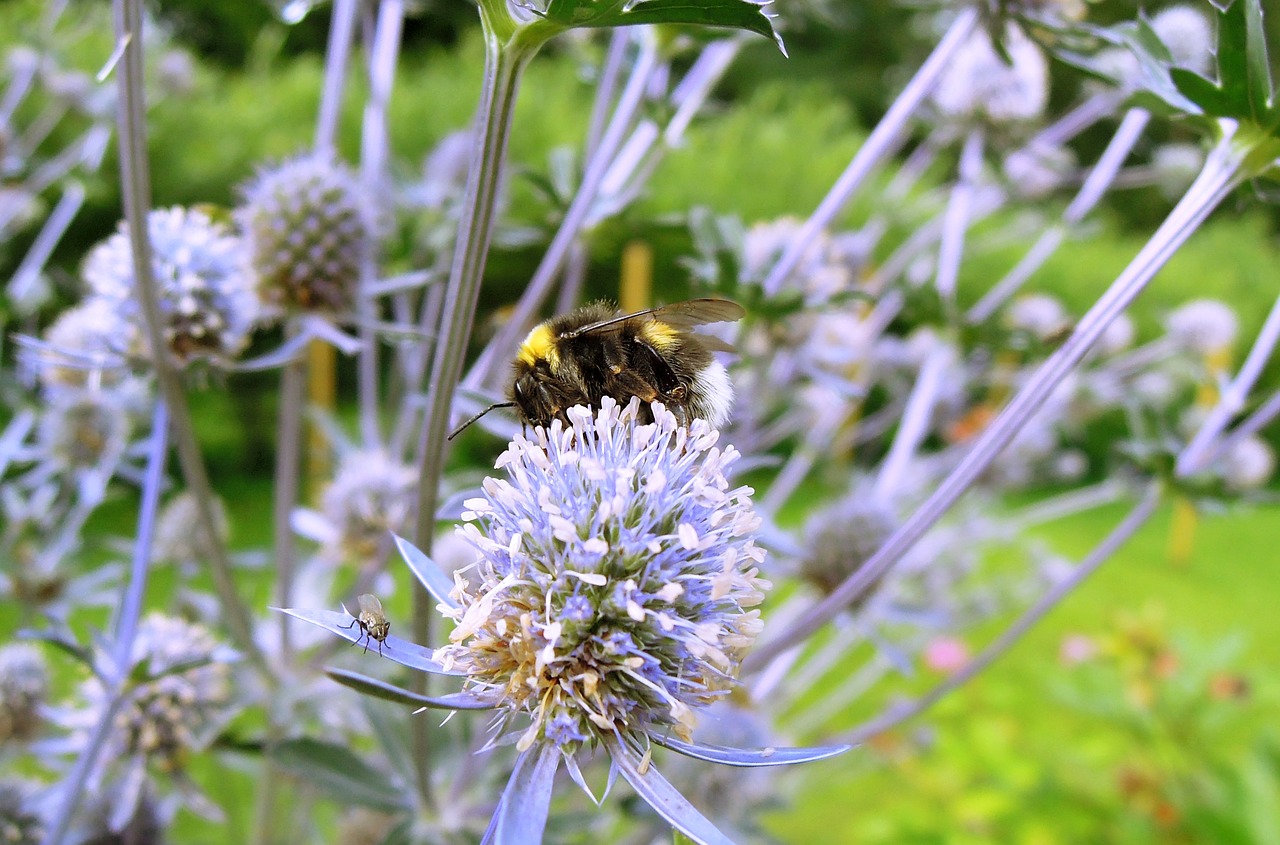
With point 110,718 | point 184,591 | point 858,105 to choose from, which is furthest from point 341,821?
point 858,105

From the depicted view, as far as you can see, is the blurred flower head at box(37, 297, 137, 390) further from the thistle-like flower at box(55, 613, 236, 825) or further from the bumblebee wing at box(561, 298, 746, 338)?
the bumblebee wing at box(561, 298, 746, 338)

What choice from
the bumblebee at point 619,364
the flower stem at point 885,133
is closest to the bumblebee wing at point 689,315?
the bumblebee at point 619,364

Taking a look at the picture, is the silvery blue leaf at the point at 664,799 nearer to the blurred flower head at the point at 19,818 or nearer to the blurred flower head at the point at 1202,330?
the blurred flower head at the point at 19,818

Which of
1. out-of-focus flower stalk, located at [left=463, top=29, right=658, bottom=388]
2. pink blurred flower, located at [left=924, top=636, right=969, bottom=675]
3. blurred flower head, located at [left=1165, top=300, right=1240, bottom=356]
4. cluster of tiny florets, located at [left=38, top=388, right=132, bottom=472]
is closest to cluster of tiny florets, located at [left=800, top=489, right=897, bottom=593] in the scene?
out-of-focus flower stalk, located at [left=463, top=29, right=658, bottom=388]

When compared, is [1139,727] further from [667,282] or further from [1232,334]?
[667,282]

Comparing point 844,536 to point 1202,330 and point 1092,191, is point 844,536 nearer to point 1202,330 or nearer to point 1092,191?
point 1092,191
